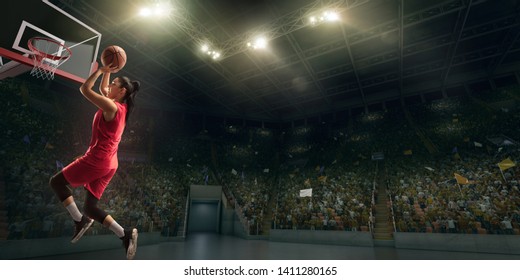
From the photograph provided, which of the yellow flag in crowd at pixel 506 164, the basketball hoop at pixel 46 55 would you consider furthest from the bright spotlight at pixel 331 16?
the yellow flag in crowd at pixel 506 164

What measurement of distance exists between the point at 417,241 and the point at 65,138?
1900cm

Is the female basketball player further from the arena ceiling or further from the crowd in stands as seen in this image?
the arena ceiling

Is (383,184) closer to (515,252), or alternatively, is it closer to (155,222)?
(515,252)

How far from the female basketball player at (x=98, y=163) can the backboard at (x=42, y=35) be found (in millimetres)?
1863

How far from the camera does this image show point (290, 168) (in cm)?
2231

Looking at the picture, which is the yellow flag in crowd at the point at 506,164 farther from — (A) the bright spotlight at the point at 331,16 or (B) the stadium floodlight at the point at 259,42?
(B) the stadium floodlight at the point at 259,42

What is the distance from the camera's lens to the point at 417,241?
1063 cm

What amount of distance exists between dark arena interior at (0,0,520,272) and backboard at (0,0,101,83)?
0.03 meters

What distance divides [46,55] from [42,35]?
38.9 inches

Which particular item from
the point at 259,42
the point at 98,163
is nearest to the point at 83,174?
the point at 98,163

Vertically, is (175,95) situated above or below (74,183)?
above

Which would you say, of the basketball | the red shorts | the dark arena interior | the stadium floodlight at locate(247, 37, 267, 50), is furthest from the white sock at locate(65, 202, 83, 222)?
the stadium floodlight at locate(247, 37, 267, 50)

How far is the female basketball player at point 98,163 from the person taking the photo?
2156 millimetres
